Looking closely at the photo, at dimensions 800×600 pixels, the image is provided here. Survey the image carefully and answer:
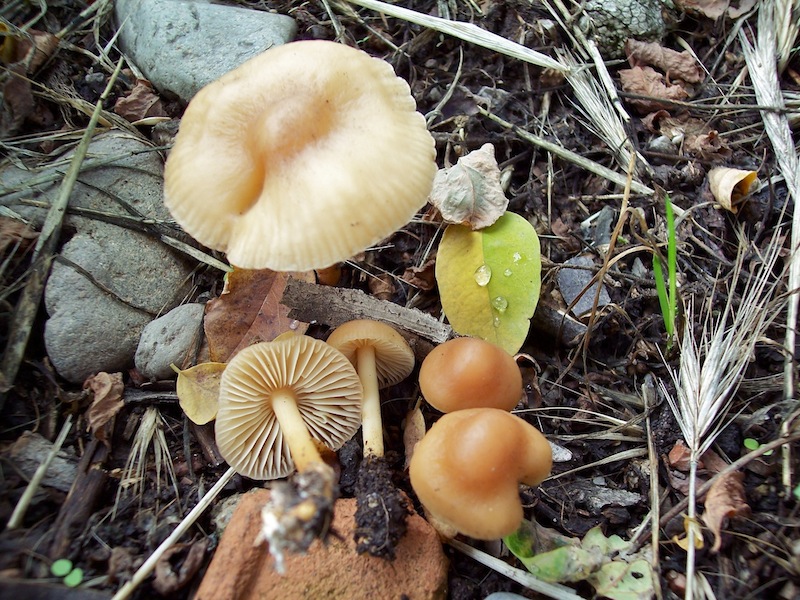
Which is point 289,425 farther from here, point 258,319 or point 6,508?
point 6,508

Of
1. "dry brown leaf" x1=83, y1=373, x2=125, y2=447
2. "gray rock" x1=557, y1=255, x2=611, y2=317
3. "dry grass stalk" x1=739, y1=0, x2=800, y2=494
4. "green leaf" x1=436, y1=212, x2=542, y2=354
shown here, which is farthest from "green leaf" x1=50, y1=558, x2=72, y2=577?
"dry grass stalk" x1=739, y1=0, x2=800, y2=494

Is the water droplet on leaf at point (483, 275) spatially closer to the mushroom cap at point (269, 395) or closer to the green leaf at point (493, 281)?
the green leaf at point (493, 281)

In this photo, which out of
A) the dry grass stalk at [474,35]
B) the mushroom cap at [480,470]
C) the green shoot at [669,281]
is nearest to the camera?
the mushroom cap at [480,470]

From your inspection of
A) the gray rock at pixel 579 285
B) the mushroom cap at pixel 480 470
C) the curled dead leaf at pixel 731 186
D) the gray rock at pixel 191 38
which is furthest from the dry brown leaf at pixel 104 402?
the curled dead leaf at pixel 731 186

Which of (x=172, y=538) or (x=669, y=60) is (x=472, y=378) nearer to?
(x=172, y=538)

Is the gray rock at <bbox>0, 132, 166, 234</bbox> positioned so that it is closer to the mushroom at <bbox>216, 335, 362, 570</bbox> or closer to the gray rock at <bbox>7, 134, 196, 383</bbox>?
the gray rock at <bbox>7, 134, 196, 383</bbox>
